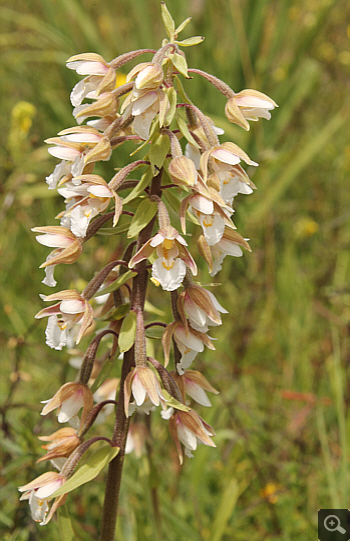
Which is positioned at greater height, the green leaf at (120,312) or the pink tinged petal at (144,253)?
the pink tinged petal at (144,253)

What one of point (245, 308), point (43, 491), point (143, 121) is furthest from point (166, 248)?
point (245, 308)

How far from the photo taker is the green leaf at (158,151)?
1380 mm

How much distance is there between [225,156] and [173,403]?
658 millimetres

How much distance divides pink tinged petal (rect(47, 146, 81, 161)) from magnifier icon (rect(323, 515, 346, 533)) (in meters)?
1.59

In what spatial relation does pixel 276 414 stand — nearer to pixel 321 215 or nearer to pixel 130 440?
pixel 130 440

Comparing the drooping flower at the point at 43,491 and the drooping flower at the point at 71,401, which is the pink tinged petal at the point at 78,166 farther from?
the drooping flower at the point at 43,491

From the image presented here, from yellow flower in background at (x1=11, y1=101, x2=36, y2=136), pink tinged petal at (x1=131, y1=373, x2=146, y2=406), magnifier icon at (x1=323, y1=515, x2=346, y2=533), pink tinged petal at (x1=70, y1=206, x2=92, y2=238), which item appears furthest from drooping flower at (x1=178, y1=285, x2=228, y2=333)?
yellow flower in background at (x1=11, y1=101, x2=36, y2=136)

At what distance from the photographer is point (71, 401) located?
4.70 ft

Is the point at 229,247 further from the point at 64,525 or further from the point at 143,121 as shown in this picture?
the point at 64,525

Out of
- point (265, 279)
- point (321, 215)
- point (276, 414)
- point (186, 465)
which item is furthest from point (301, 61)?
point (186, 465)

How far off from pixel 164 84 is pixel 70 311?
2.15ft

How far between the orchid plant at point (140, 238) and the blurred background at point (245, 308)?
0.84 feet

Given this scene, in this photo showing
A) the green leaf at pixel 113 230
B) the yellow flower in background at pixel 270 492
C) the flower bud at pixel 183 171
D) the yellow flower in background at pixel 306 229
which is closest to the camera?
the flower bud at pixel 183 171

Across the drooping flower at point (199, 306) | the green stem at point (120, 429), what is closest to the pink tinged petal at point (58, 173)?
the green stem at point (120, 429)
